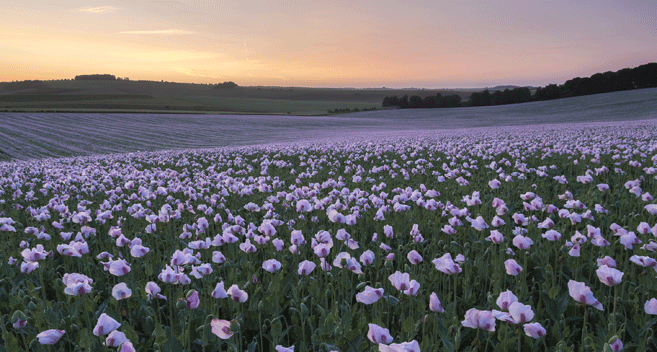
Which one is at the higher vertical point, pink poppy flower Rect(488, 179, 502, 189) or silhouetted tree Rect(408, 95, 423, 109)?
silhouetted tree Rect(408, 95, 423, 109)

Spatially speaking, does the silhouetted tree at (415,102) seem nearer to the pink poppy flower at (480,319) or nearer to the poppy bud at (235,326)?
the pink poppy flower at (480,319)

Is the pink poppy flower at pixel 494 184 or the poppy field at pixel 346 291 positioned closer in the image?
the poppy field at pixel 346 291

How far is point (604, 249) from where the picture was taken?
3.37 metres

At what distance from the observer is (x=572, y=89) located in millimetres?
74875

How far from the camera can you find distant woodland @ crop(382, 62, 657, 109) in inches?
2849

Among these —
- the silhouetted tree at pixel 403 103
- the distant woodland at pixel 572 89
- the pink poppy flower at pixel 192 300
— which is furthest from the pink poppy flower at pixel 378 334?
the silhouetted tree at pixel 403 103

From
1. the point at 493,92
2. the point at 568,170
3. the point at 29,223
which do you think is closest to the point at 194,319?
the point at 29,223

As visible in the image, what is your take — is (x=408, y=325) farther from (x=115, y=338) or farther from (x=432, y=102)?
(x=432, y=102)

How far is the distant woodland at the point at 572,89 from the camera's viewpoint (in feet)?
237

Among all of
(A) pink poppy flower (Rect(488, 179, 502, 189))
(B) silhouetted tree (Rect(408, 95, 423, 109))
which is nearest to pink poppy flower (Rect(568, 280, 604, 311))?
(A) pink poppy flower (Rect(488, 179, 502, 189))

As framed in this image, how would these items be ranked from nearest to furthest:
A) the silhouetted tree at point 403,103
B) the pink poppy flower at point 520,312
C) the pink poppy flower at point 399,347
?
the pink poppy flower at point 399,347 < the pink poppy flower at point 520,312 < the silhouetted tree at point 403,103

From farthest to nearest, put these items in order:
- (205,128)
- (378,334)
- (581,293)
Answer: (205,128) → (581,293) → (378,334)

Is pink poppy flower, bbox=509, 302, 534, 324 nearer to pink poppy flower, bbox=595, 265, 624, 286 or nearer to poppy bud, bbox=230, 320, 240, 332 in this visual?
pink poppy flower, bbox=595, 265, 624, 286

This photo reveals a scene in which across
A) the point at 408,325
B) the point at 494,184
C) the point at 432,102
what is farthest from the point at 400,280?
the point at 432,102
